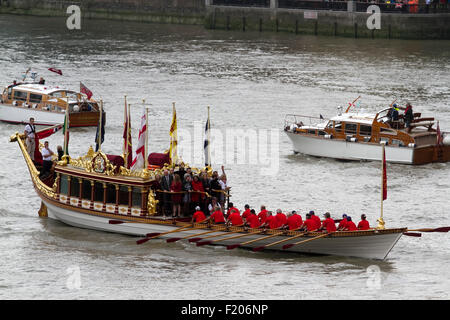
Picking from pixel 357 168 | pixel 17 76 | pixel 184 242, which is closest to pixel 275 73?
pixel 17 76

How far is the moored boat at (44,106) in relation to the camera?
56250mm

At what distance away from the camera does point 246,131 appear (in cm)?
5662

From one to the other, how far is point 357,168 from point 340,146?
4.91 ft

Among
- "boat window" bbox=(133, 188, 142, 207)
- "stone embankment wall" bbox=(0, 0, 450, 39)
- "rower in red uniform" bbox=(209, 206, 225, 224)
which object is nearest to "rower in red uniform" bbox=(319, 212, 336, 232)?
"rower in red uniform" bbox=(209, 206, 225, 224)

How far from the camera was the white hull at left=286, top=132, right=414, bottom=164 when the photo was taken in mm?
49594

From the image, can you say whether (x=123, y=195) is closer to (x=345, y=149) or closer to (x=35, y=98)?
(x=345, y=149)

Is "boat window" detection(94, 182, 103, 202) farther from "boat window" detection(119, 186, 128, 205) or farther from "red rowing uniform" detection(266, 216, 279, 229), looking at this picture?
"red rowing uniform" detection(266, 216, 279, 229)

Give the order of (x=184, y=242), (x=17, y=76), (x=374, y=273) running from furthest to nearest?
(x=17, y=76) → (x=184, y=242) → (x=374, y=273)

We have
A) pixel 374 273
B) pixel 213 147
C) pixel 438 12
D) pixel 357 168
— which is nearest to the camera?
pixel 374 273

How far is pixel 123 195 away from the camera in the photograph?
3606 centimetres

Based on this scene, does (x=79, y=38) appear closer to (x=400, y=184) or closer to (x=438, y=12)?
(x=438, y=12)

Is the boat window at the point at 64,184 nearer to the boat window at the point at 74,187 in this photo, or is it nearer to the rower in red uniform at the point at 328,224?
the boat window at the point at 74,187

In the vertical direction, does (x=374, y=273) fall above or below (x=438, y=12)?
below

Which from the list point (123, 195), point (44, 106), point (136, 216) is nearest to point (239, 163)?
point (44, 106)
